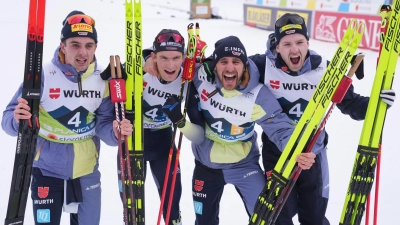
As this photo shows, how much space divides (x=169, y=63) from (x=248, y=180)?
1011mm

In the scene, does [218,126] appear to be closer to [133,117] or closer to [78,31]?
[133,117]

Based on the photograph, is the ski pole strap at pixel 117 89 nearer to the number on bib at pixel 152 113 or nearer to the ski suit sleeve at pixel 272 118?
the number on bib at pixel 152 113

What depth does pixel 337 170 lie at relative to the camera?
539 cm

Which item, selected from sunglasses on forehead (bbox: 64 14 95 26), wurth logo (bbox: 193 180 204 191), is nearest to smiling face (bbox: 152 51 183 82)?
sunglasses on forehead (bbox: 64 14 95 26)

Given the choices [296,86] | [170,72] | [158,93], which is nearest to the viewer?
[296,86]

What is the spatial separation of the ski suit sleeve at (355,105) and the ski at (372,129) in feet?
1.03

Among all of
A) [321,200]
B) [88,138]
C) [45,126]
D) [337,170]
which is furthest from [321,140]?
[337,170]

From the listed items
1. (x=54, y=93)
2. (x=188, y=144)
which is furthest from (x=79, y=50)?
(x=188, y=144)

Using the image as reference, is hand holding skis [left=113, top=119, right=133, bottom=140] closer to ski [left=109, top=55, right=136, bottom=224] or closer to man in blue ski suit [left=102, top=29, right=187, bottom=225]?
ski [left=109, top=55, right=136, bottom=224]

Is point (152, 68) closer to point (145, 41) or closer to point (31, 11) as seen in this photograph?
point (31, 11)

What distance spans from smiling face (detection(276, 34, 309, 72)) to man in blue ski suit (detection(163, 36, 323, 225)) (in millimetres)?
244

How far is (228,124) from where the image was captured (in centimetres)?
330

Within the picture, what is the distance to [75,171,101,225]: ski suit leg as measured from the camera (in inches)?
125

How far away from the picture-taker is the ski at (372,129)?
8.89ft
